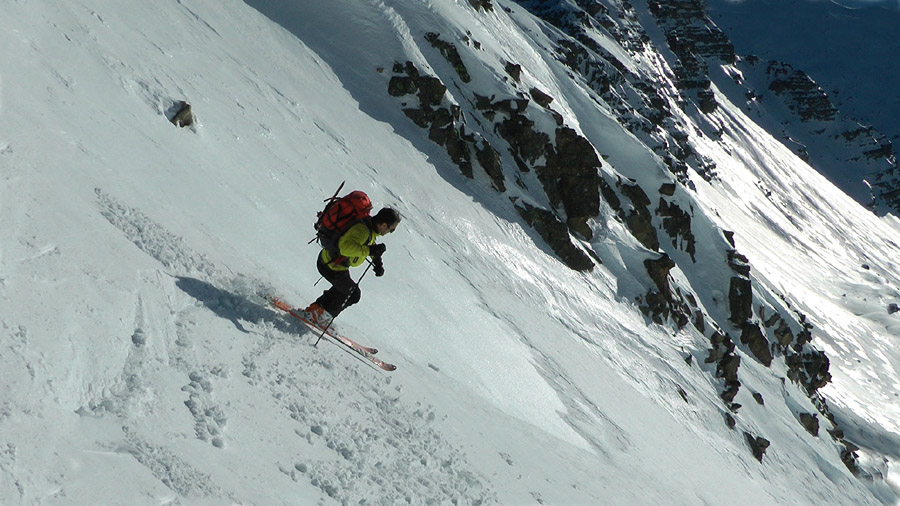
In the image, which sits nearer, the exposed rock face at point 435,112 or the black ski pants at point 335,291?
the black ski pants at point 335,291

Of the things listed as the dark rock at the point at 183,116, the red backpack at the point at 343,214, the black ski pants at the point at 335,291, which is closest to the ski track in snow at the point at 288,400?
the black ski pants at the point at 335,291

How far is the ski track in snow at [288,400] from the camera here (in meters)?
4.95

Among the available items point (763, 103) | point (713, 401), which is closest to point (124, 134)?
point (713, 401)

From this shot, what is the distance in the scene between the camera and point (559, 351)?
17594 mm

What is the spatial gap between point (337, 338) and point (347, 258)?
0.93 metres

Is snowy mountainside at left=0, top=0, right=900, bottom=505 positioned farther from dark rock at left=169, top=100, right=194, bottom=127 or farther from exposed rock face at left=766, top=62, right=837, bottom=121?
exposed rock face at left=766, top=62, right=837, bottom=121

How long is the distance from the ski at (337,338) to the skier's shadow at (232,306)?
0.19m

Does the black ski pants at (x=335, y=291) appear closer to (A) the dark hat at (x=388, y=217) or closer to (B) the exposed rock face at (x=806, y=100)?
(A) the dark hat at (x=388, y=217)

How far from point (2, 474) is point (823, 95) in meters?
230

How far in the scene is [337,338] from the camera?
7750 mm

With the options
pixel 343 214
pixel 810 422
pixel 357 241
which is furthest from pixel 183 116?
pixel 810 422

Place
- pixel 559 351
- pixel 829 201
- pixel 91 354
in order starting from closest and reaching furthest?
1. pixel 91 354
2. pixel 559 351
3. pixel 829 201

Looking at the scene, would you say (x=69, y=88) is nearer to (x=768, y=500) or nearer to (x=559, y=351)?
(x=559, y=351)

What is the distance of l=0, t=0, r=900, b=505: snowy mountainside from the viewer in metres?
5.02
